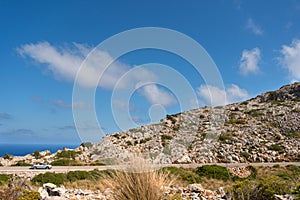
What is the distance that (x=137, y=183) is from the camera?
425 centimetres

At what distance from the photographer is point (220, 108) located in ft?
165

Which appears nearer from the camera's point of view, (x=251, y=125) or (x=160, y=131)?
(x=251, y=125)

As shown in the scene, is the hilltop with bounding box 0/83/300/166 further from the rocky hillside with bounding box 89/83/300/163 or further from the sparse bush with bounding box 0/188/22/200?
the sparse bush with bounding box 0/188/22/200

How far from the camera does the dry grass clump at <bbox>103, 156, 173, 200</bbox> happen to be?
13.9ft

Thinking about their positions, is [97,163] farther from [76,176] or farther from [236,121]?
[236,121]

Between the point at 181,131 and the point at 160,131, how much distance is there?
3194 mm

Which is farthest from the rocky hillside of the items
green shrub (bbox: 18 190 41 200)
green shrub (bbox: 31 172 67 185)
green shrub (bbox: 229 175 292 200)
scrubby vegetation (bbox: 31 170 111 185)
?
green shrub (bbox: 229 175 292 200)

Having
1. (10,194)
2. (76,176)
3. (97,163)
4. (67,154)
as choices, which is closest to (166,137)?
(97,163)

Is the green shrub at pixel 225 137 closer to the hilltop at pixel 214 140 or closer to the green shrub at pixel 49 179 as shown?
the hilltop at pixel 214 140

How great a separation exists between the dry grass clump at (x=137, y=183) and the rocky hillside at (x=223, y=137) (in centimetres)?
1173

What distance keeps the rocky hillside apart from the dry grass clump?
38.5ft

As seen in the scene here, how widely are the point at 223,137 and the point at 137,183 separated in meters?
27.5

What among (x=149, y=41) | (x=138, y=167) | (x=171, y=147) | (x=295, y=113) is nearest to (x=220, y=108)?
(x=295, y=113)

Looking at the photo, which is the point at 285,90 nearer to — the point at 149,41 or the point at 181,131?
the point at 181,131
